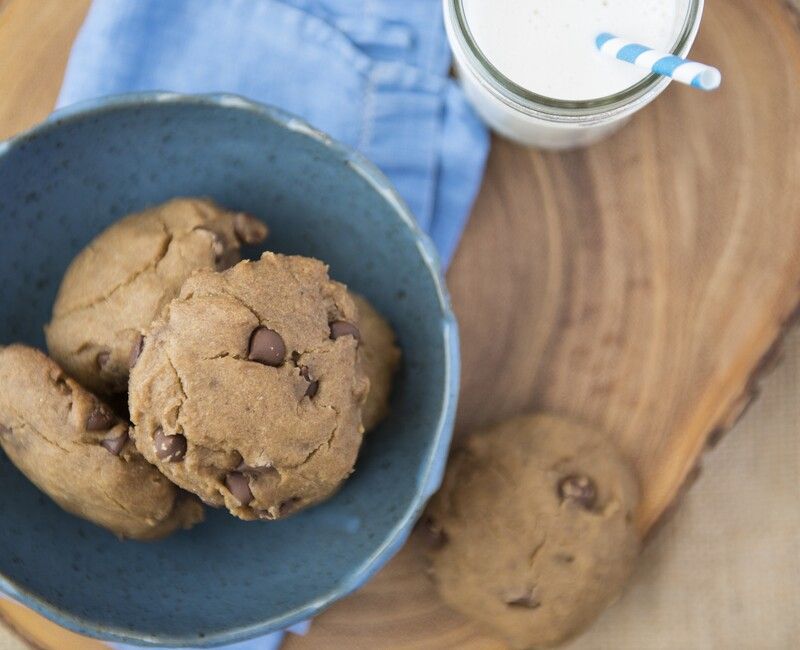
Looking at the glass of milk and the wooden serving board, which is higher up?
the glass of milk

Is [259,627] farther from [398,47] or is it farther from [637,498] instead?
[398,47]

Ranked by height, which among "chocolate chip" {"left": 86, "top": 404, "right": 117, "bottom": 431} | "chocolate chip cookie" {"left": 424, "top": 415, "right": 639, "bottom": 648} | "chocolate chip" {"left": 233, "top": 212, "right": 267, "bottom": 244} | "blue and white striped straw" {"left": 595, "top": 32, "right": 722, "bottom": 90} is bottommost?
"chocolate chip cookie" {"left": 424, "top": 415, "right": 639, "bottom": 648}

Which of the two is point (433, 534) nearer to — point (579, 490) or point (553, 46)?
point (579, 490)

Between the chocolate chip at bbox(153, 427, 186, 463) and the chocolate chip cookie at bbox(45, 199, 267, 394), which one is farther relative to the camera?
the chocolate chip cookie at bbox(45, 199, 267, 394)

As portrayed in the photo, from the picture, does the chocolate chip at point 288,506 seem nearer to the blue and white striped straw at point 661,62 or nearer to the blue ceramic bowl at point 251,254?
the blue ceramic bowl at point 251,254

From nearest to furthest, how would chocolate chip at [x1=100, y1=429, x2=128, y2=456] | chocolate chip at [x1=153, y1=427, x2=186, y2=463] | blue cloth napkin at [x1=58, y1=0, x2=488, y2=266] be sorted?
chocolate chip at [x1=153, y1=427, x2=186, y2=463], chocolate chip at [x1=100, y1=429, x2=128, y2=456], blue cloth napkin at [x1=58, y1=0, x2=488, y2=266]

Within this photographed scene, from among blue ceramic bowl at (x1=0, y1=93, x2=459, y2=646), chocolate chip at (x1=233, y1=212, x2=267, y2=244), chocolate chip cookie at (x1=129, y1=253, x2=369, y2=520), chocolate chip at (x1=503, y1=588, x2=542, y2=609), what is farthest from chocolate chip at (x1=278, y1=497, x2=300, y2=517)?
chocolate chip at (x1=503, y1=588, x2=542, y2=609)

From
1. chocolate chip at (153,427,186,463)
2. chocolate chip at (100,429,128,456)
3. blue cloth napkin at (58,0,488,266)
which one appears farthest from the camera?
blue cloth napkin at (58,0,488,266)

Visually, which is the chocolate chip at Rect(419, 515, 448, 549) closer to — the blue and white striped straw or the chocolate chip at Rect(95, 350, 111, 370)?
the chocolate chip at Rect(95, 350, 111, 370)
